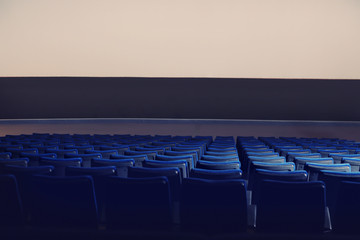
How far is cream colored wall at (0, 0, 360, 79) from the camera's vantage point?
11.4m

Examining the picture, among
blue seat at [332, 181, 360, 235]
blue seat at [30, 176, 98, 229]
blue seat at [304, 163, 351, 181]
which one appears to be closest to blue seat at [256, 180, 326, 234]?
blue seat at [332, 181, 360, 235]

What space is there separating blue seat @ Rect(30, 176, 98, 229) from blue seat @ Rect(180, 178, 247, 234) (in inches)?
21.8

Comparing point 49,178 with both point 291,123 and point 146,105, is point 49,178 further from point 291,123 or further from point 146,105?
point 291,123

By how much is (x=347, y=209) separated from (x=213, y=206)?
0.78 meters

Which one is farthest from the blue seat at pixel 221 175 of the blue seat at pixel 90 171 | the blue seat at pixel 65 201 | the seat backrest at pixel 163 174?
the blue seat at pixel 65 201

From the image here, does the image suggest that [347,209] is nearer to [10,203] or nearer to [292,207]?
[292,207]

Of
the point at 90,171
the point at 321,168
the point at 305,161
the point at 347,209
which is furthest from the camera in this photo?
the point at 305,161

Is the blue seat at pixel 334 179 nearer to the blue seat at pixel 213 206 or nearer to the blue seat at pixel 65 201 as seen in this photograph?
the blue seat at pixel 213 206

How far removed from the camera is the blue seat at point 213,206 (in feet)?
6.23

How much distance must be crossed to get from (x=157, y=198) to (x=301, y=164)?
2399 mm

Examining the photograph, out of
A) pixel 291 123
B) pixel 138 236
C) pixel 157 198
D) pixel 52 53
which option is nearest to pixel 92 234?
pixel 138 236

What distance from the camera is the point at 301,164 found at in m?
3.79

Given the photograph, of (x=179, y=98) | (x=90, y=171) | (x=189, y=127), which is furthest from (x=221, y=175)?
(x=179, y=98)

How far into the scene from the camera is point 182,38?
38.7ft
